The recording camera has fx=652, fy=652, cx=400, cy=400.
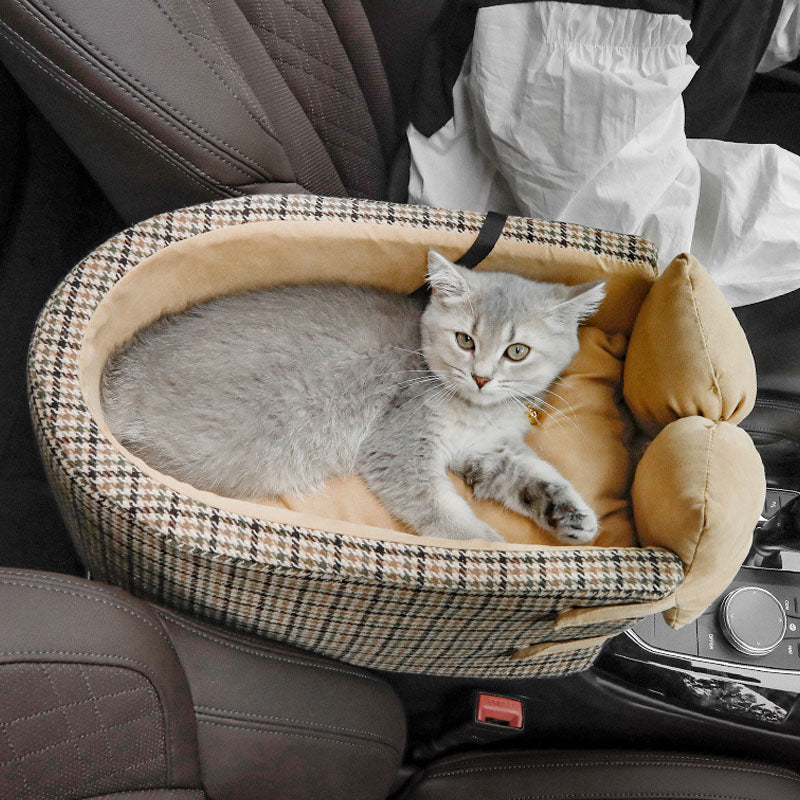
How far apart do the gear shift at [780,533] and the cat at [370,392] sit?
1.33 feet

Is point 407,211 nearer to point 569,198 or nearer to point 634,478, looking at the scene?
point 569,198

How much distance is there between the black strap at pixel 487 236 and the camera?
1323 mm

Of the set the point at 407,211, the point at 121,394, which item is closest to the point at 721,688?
the point at 407,211

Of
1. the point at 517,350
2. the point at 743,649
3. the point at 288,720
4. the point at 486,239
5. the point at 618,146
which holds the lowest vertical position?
the point at 743,649

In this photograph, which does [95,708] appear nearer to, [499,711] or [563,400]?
[499,711]

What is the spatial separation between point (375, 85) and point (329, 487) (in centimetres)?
100

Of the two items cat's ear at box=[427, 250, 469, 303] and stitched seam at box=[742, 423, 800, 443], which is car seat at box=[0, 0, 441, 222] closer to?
cat's ear at box=[427, 250, 469, 303]

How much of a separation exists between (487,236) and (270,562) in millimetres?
769

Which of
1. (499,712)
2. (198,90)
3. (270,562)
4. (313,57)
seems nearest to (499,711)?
(499,712)

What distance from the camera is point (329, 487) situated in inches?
55.6

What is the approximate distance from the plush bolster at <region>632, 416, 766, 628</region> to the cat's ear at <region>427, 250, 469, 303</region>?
489 mm

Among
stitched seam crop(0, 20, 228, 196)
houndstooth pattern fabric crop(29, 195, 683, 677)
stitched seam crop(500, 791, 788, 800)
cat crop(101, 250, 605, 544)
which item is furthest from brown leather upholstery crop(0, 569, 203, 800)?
A: stitched seam crop(500, 791, 788, 800)

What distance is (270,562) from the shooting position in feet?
3.25

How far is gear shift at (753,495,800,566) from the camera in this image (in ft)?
4.42
